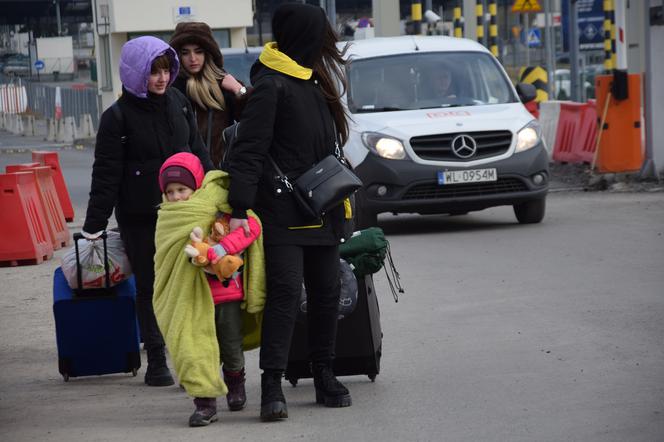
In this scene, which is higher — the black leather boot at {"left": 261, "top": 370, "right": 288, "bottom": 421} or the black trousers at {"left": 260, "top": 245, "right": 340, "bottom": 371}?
the black trousers at {"left": 260, "top": 245, "right": 340, "bottom": 371}

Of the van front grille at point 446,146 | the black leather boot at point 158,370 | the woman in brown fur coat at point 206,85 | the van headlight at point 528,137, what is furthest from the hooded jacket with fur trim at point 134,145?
the van headlight at point 528,137

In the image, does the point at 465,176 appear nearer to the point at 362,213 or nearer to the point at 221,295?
the point at 362,213

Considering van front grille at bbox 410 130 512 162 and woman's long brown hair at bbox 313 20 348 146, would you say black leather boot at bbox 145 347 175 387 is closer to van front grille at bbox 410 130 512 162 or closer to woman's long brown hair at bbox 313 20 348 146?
woman's long brown hair at bbox 313 20 348 146

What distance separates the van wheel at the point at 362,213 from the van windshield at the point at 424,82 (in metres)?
1.12

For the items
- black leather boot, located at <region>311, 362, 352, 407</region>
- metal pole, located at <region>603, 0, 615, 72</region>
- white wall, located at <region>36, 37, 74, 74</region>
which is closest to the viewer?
black leather boot, located at <region>311, 362, 352, 407</region>

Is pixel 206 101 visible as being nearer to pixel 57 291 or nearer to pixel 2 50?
pixel 57 291

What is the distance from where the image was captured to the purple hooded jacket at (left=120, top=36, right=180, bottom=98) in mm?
7121

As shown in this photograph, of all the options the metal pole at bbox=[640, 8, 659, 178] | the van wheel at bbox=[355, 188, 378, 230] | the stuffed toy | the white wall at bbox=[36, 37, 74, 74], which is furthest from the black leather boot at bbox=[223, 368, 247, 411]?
the white wall at bbox=[36, 37, 74, 74]

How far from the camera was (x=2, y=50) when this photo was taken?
321ft

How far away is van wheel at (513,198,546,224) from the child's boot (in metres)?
8.33

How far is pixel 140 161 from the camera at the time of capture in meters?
7.36

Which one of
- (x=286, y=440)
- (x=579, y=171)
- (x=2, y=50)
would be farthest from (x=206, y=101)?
(x=2, y=50)

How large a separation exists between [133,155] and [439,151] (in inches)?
270

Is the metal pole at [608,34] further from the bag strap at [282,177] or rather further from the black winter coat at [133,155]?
the bag strap at [282,177]
